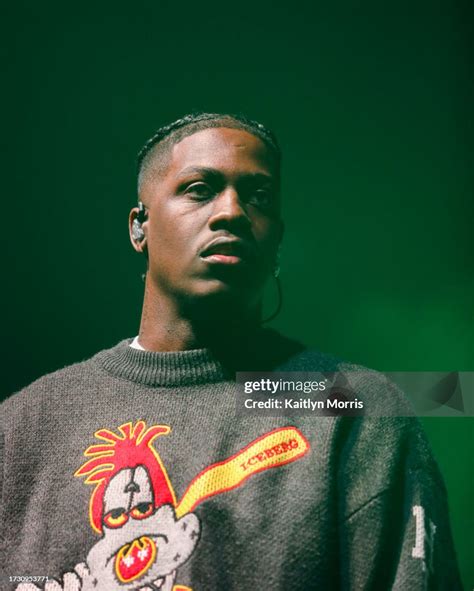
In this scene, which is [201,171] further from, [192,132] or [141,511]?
[141,511]

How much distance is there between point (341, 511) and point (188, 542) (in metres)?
0.30

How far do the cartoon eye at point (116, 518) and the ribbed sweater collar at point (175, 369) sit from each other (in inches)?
11.6

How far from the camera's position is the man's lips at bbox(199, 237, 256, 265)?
1190mm

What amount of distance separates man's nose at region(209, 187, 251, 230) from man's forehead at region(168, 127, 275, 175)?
0.28 feet

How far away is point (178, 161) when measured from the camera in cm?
135

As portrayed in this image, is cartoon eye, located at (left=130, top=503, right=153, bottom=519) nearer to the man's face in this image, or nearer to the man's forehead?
the man's face

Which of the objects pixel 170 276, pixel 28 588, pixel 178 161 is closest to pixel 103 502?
pixel 28 588

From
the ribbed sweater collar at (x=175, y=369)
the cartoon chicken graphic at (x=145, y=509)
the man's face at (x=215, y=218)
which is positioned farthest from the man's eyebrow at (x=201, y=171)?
the cartoon chicken graphic at (x=145, y=509)

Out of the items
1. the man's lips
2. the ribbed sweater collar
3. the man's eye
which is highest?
the man's eye

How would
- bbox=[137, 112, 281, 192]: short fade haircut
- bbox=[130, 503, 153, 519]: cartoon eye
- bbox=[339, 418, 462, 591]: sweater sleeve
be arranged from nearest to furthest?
1. bbox=[339, 418, 462, 591]: sweater sleeve
2. bbox=[130, 503, 153, 519]: cartoon eye
3. bbox=[137, 112, 281, 192]: short fade haircut

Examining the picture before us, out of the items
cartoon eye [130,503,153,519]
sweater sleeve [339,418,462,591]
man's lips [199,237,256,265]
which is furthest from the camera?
man's lips [199,237,256,265]

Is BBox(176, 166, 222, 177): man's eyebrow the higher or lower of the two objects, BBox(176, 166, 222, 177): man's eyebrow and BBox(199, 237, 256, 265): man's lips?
the higher

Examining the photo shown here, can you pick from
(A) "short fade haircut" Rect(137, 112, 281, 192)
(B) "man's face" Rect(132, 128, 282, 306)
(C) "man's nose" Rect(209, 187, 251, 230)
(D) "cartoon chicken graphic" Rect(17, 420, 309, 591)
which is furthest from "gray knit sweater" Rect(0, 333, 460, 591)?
(A) "short fade haircut" Rect(137, 112, 281, 192)

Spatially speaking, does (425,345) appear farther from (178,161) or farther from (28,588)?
(28,588)
